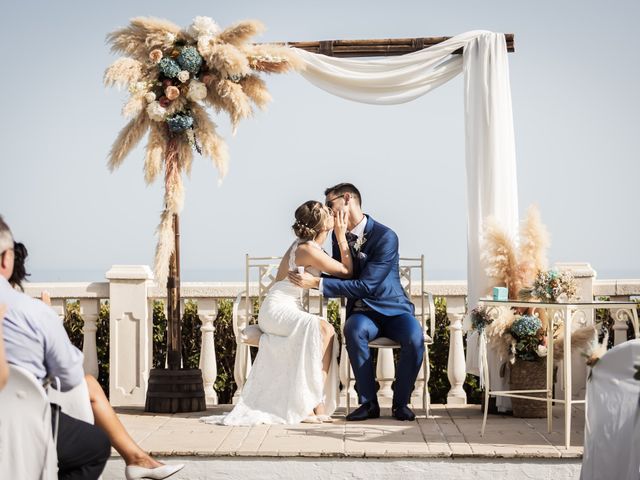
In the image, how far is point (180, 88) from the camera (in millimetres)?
6340

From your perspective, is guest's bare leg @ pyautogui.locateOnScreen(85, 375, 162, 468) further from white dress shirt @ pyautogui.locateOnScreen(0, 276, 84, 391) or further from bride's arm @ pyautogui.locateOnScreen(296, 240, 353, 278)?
bride's arm @ pyautogui.locateOnScreen(296, 240, 353, 278)

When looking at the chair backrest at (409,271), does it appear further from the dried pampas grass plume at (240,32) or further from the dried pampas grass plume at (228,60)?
the dried pampas grass plume at (240,32)

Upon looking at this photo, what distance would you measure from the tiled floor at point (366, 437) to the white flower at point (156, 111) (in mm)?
1855

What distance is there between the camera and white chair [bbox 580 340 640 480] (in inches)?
139

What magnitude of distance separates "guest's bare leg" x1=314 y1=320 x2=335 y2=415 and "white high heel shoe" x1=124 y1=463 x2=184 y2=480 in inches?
68.7

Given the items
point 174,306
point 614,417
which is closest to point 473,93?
point 174,306

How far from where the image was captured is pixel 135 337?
6699 millimetres

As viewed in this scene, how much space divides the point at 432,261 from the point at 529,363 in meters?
1.00

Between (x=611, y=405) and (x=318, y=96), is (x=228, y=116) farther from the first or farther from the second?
(x=611, y=405)

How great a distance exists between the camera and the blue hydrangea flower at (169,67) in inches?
245

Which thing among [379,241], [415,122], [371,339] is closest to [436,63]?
[415,122]

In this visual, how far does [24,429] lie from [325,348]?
3.03 meters

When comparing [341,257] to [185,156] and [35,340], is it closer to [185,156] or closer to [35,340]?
[185,156]

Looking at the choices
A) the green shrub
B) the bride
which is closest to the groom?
the bride
